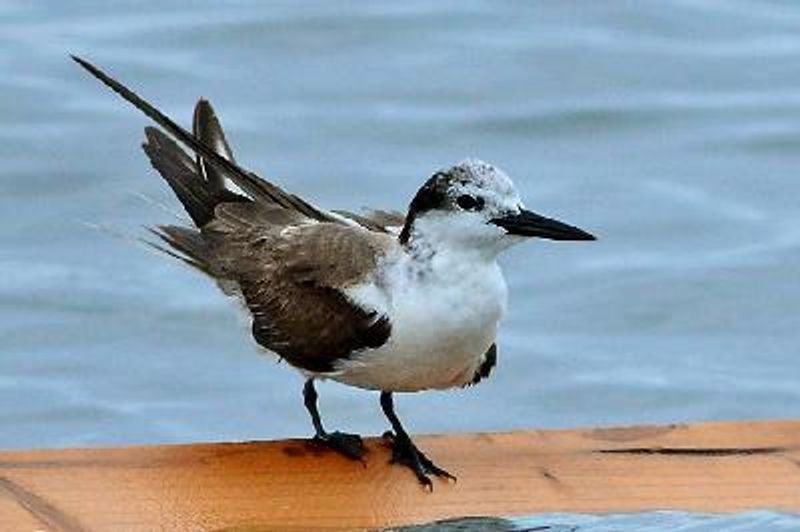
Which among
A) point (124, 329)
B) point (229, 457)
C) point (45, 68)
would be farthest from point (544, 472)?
point (45, 68)

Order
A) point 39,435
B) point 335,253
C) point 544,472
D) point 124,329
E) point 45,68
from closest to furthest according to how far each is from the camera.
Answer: point 544,472 → point 335,253 → point 39,435 → point 124,329 → point 45,68

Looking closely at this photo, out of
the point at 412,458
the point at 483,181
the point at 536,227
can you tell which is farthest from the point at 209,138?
the point at 412,458

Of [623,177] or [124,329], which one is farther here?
[623,177]

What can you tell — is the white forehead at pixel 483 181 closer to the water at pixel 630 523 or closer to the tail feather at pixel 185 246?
the tail feather at pixel 185 246

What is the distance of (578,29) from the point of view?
12820 millimetres

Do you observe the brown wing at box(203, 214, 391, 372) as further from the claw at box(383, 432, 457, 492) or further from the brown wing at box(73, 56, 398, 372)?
the claw at box(383, 432, 457, 492)

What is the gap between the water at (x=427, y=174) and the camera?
9703 millimetres

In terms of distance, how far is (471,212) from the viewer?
Result: 6602 mm

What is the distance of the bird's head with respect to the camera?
6.57m

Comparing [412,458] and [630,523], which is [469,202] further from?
[630,523]

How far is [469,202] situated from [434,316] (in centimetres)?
27

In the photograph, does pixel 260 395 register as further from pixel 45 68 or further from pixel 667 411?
pixel 45 68

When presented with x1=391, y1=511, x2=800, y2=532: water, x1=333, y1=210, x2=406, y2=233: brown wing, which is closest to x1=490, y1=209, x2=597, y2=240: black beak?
x1=333, y1=210, x2=406, y2=233: brown wing

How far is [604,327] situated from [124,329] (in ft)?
5.43
